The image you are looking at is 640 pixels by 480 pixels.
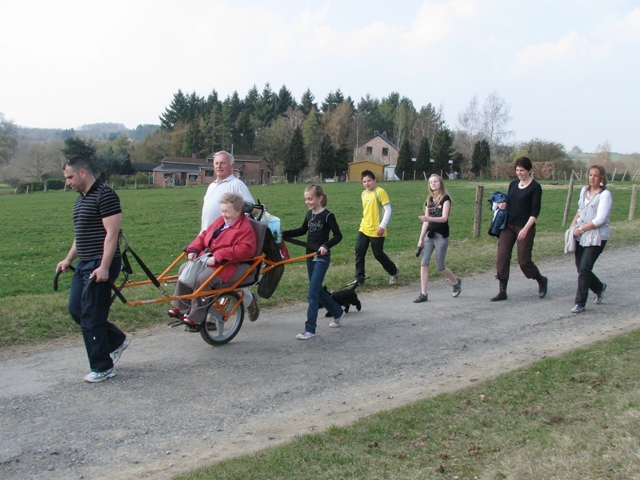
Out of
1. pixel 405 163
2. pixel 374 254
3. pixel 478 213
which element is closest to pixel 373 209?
pixel 374 254

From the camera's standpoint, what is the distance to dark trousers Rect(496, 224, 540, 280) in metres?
9.02

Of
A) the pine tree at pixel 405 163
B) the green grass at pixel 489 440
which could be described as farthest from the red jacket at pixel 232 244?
the pine tree at pixel 405 163

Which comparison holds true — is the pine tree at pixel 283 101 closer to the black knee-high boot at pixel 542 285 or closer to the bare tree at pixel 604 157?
the bare tree at pixel 604 157

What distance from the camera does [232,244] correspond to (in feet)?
21.4

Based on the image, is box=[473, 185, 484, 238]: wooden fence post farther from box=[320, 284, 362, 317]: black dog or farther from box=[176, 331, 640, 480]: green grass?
box=[176, 331, 640, 480]: green grass

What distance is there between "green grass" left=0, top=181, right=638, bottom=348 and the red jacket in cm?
167

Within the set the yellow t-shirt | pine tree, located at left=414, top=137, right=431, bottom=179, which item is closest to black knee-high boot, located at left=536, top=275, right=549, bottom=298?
the yellow t-shirt

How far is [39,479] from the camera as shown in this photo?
3.94 meters

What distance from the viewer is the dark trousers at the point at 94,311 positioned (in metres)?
5.62

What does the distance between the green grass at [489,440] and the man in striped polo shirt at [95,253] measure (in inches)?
83.5

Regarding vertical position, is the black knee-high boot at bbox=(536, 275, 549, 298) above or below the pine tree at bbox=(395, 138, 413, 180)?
below

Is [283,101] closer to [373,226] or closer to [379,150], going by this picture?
[379,150]

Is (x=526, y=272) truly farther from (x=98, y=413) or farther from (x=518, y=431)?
(x=98, y=413)

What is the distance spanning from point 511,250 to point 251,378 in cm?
484
